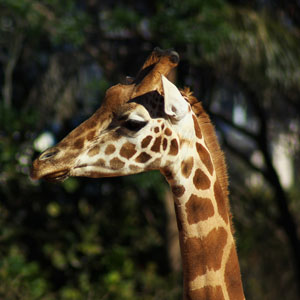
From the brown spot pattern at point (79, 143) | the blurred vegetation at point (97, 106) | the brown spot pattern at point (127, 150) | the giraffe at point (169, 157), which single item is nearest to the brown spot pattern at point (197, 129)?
the giraffe at point (169, 157)

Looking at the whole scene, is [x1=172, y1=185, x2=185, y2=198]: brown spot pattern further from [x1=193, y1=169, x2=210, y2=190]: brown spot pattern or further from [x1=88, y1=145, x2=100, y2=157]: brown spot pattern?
[x1=88, y1=145, x2=100, y2=157]: brown spot pattern

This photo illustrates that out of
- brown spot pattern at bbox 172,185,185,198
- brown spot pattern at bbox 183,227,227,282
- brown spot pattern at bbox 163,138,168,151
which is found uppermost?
brown spot pattern at bbox 163,138,168,151

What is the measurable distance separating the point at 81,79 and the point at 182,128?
644 cm

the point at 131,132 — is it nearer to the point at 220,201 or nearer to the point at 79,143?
the point at 79,143

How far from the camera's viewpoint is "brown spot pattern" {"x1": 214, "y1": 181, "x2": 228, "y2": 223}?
9.21 feet

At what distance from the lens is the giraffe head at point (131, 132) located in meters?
2.59

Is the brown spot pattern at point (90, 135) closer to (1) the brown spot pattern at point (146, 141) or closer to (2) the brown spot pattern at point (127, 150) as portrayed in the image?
(2) the brown spot pattern at point (127, 150)

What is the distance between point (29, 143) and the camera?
7.21 metres

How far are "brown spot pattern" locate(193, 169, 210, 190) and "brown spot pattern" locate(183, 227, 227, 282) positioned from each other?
0.25 m

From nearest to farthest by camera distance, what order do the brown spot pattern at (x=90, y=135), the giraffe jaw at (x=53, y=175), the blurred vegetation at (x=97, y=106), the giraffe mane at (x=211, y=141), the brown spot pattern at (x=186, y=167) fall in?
the giraffe jaw at (x=53, y=175) → the brown spot pattern at (x=90, y=135) → the brown spot pattern at (x=186, y=167) → the giraffe mane at (x=211, y=141) → the blurred vegetation at (x=97, y=106)

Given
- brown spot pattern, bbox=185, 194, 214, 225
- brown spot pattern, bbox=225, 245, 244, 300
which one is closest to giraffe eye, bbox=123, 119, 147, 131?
brown spot pattern, bbox=185, 194, 214, 225

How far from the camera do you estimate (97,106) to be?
314 inches

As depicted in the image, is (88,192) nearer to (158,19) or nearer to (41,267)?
(41,267)

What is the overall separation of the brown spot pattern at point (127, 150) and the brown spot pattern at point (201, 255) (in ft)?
1.90
